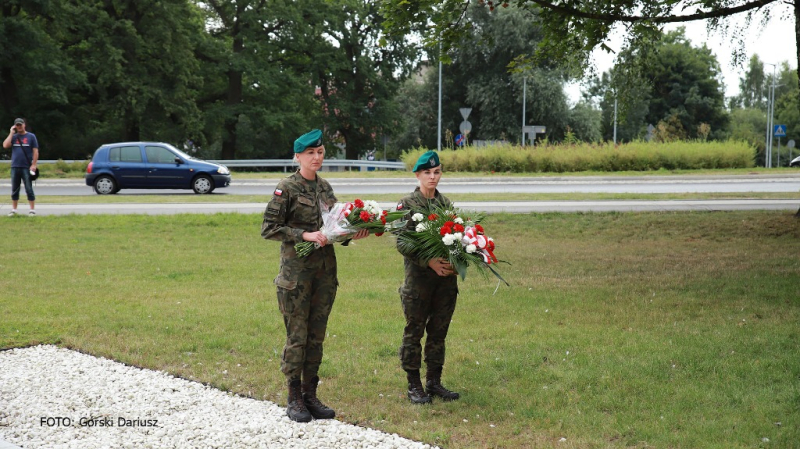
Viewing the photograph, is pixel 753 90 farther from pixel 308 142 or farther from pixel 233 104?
pixel 308 142

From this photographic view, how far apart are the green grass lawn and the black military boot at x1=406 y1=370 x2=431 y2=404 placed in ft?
0.24

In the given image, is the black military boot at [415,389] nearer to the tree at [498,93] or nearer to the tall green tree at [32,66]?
the tall green tree at [32,66]

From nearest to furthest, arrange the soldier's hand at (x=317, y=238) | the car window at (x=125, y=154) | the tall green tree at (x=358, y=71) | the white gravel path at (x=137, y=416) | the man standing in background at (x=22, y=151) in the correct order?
the white gravel path at (x=137, y=416)
the soldier's hand at (x=317, y=238)
the man standing in background at (x=22, y=151)
the car window at (x=125, y=154)
the tall green tree at (x=358, y=71)

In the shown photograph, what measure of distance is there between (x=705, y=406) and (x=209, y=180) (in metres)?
20.6

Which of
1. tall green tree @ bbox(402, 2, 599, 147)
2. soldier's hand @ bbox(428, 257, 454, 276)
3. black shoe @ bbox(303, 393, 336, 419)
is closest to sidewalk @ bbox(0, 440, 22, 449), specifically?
black shoe @ bbox(303, 393, 336, 419)

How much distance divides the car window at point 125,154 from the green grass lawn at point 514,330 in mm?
10527

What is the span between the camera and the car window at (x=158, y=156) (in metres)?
24.0

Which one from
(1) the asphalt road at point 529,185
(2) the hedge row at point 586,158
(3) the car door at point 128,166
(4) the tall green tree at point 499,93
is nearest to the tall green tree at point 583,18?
(1) the asphalt road at point 529,185

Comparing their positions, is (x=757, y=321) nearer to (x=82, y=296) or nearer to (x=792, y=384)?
(x=792, y=384)

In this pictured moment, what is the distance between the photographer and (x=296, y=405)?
5242mm

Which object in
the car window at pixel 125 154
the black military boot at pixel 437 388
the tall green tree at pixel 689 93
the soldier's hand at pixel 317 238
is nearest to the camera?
the soldier's hand at pixel 317 238

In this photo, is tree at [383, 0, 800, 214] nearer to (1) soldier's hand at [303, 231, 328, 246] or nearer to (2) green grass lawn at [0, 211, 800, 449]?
(2) green grass lawn at [0, 211, 800, 449]

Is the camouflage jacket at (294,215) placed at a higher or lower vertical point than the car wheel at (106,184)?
higher

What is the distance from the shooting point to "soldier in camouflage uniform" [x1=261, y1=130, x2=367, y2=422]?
5184mm
